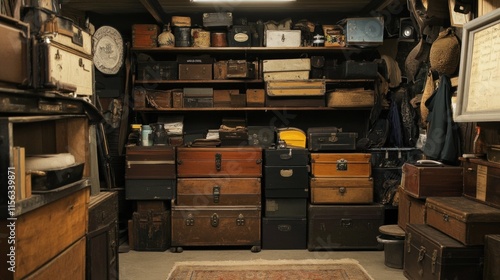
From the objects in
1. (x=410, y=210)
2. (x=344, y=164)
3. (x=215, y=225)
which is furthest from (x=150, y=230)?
(x=410, y=210)

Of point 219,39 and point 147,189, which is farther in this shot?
point 219,39

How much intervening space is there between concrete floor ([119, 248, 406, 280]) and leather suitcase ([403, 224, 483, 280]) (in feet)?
3.53

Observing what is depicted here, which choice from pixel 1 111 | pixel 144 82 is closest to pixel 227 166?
pixel 144 82

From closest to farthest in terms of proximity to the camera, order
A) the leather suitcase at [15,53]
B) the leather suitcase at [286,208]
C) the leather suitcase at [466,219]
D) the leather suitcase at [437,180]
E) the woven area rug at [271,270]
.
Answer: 1. the leather suitcase at [15,53]
2. the leather suitcase at [466,219]
3. the leather suitcase at [437,180]
4. the woven area rug at [271,270]
5. the leather suitcase at [286,208]

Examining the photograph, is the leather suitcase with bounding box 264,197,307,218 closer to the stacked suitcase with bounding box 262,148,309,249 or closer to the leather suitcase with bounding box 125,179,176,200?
the stacked suitcase with bounding box 262,148,309,249

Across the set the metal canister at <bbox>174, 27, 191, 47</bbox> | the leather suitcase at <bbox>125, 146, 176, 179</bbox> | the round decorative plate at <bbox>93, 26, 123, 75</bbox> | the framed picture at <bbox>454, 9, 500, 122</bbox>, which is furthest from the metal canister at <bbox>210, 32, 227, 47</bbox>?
the framed picture at <bbox>454, 9, 500, 122</bbox>

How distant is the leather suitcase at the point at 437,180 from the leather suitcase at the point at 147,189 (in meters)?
2.58

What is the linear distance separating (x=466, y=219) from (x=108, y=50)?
13.6 ft

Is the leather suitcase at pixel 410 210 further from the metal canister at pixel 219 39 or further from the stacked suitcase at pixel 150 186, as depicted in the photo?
the metal canister at pixel 219 39

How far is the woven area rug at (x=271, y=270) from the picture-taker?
12.5ft

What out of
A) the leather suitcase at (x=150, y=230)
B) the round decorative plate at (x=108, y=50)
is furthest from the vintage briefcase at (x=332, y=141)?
the round decorative plate at (x=108, y=50)

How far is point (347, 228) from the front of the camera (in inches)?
182

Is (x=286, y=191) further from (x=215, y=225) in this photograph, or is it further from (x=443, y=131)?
(x=443, y=131)

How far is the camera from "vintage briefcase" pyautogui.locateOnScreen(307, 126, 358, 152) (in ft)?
15.7
